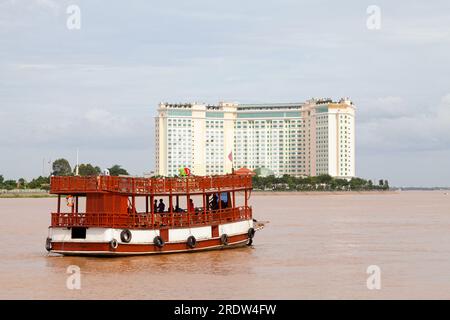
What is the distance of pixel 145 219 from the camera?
99.5 ft

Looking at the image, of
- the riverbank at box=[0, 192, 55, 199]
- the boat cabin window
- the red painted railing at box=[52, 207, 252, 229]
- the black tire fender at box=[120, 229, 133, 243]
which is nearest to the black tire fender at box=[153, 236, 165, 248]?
the red painted railing at box=[52, 207, 252, 229]

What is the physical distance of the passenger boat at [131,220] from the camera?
29.2 meters

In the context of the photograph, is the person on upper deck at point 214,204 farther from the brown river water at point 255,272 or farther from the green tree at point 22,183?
the green tree at point 22,183

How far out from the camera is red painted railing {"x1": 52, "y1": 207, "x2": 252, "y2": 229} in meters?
29.2

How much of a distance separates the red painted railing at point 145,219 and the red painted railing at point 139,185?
863mm

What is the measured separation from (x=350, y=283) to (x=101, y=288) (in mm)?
7147

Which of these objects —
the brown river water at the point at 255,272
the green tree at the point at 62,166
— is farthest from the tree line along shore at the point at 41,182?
the brown river water at the point at 255,272

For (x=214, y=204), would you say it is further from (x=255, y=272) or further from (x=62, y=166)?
(x=62, y=166)

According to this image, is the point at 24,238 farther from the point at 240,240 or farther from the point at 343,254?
the point at 343,254

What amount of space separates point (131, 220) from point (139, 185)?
4.57ft

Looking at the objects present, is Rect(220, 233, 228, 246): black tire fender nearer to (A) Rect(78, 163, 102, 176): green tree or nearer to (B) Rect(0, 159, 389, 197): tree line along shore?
(B) Rect(0, 159, 389, 197): tree line along shore

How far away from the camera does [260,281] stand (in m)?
24.5
